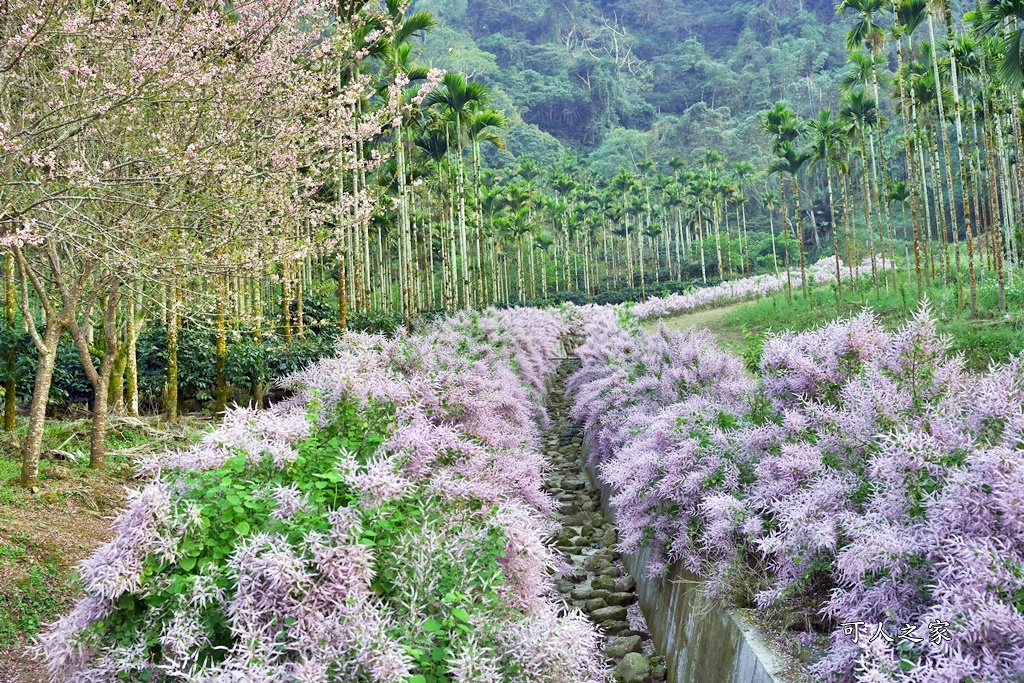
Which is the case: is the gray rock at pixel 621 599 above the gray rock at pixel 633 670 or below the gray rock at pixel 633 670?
above

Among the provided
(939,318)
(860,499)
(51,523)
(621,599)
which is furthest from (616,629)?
(939,318)

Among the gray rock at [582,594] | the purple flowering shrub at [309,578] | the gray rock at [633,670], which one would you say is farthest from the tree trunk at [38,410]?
the gray rock at [633,670]

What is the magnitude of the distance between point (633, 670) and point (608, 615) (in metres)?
0.91

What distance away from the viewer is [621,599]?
5.88 metres

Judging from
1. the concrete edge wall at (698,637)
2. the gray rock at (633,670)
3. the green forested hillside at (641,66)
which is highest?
the green forested hillside at (641,66)

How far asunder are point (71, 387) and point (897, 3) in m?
20.8

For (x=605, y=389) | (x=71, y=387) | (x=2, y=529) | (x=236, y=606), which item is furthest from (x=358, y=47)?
(x=236, y=606)

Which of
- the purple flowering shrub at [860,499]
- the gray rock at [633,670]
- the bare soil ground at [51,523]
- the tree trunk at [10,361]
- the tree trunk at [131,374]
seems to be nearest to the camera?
the purple flowering shrub at [860,499]

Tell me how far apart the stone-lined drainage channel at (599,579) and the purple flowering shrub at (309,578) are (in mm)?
1331

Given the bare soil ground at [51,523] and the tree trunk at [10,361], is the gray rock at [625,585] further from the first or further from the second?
the tree trunk at [10,361]

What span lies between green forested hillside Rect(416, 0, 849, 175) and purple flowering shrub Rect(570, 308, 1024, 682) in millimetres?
95399

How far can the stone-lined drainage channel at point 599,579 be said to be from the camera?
15.9 feet

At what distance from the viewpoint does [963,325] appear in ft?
36.0

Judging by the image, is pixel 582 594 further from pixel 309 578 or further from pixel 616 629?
pixel 309 578
